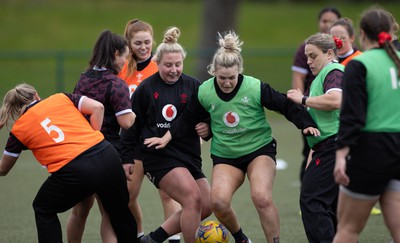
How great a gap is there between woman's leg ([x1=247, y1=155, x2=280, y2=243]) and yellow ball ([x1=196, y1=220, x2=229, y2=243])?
51 cm

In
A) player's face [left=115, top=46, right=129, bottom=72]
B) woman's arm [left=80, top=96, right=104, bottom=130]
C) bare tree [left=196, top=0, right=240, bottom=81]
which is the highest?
player's face [left=115, top=46, right=129, bottom=72]

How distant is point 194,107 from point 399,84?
188cm

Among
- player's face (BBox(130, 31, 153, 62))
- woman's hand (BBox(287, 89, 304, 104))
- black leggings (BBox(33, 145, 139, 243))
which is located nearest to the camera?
black leggings (BBox(33, 145, 139, 243))

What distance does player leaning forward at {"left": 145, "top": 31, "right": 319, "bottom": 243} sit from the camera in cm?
566

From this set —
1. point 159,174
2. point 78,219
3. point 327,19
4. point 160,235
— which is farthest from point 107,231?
point 327,19

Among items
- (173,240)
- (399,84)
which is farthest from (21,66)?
(399,84)

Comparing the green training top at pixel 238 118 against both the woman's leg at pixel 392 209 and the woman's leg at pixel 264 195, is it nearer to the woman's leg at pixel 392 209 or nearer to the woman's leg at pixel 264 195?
the woman's leg at pixel 264 195

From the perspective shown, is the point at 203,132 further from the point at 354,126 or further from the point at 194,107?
the point at 354,126

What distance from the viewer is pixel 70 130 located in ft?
17.4

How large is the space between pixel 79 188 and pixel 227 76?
4.76ft

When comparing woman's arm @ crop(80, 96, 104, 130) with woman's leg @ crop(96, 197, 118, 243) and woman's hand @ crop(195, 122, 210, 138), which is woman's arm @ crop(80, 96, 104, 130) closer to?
woman's leg @ crop(96, 197, 118, 243)

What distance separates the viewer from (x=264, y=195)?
5.57 m

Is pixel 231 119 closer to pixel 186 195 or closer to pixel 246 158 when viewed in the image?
pixel 246 158

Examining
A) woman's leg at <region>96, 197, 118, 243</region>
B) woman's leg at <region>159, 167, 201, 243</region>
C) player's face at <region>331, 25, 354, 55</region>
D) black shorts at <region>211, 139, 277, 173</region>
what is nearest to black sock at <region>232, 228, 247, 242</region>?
woman's leg at <region>159, 167, 201, 243</region>
